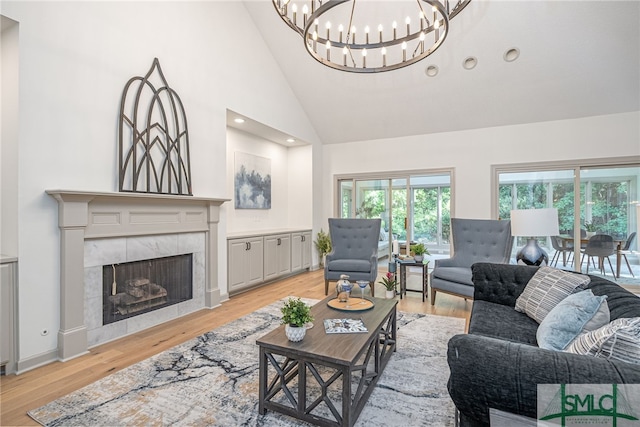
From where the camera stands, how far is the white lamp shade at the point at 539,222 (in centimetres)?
314

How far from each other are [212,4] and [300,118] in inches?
94.4

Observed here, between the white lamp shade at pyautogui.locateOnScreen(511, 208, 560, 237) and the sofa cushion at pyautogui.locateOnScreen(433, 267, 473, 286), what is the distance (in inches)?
30.9

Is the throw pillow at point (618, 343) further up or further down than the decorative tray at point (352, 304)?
further up

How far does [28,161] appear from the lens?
7.89 ft

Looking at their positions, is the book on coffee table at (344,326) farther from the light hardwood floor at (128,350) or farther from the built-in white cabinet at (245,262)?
the built-in white cabinet at (245,262)

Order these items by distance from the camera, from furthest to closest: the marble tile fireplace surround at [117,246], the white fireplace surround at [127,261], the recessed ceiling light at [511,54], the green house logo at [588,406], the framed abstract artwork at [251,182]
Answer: the framed abstract artwork at [251,182], the recessed ceiling light at [511,54], the white fireplace surround at [127,261], the marble tile fireplace surround at [117,246], the green house logo at [588,406]

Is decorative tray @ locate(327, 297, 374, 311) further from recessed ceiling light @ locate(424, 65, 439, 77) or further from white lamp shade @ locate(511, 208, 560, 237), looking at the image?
recessed ceiling light @ locate(424, 65, 439, 77)

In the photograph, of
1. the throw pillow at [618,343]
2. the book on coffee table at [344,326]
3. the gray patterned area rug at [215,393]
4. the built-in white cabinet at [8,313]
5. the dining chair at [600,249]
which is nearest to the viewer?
the throw pillow at [618,343]

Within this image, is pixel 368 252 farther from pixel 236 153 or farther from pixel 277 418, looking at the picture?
pixel 277 418

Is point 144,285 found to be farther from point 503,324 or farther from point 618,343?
point 618,343

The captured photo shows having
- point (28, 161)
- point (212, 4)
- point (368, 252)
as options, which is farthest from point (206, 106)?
point (368, 252)

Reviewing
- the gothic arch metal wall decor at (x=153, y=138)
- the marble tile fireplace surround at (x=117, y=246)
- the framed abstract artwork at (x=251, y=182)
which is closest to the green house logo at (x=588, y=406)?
the marble tile fireplace surround at (x=117, y=246)

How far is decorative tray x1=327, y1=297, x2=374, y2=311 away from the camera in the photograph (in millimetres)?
2436

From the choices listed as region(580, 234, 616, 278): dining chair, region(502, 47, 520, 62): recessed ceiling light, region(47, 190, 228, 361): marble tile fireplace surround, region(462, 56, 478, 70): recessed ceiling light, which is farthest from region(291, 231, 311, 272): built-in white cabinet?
region(580, 234, 616, 278): dining chair
